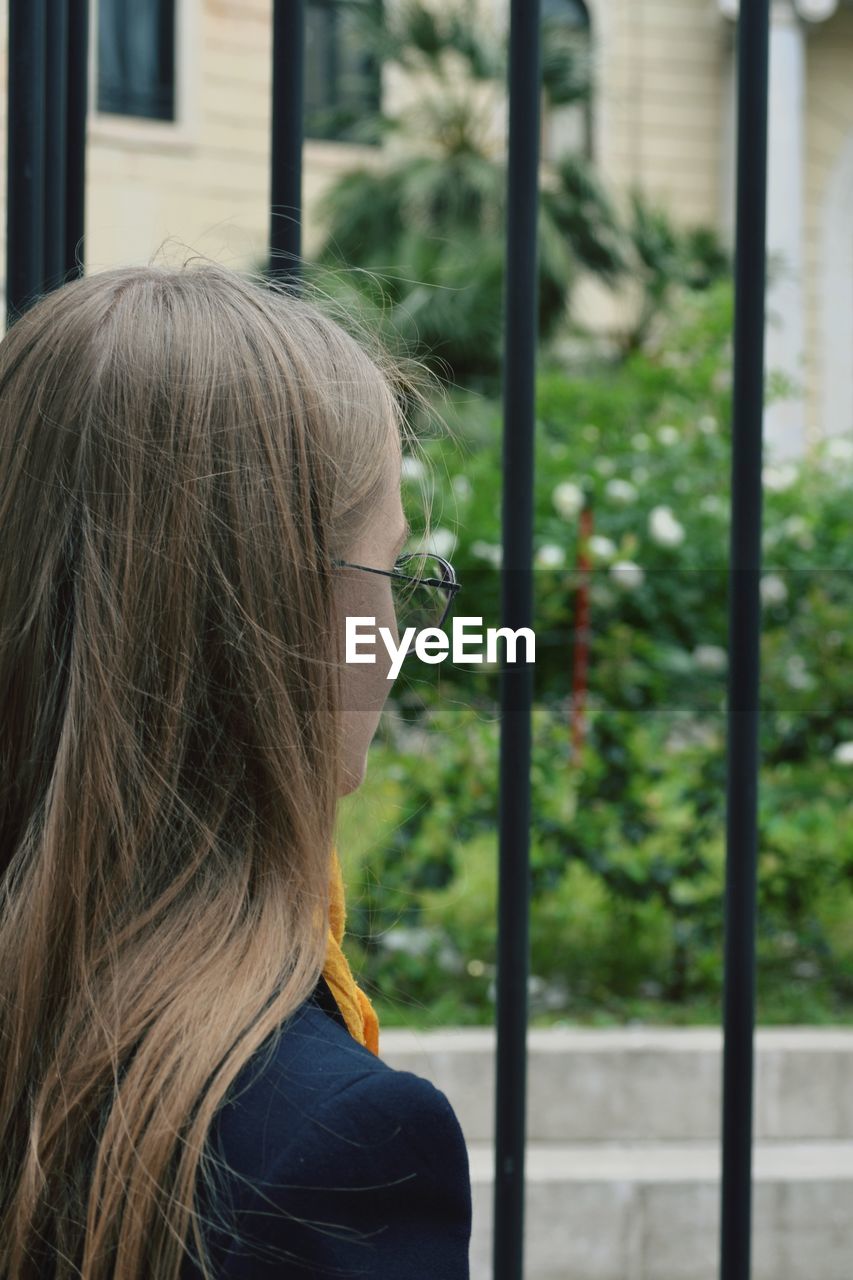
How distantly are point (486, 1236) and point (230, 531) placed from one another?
257 centimetres

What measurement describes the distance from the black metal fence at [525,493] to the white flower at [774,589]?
3.05 m

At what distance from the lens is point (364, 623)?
3.22 ft

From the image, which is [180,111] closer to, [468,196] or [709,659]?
[468,196]

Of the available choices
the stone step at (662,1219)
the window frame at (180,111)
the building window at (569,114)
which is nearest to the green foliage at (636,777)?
the stone step at (662,1219)

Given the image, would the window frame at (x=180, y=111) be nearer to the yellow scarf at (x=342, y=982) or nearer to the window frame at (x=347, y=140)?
the window frame at (x=347, y=140)

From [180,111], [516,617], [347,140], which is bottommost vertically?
[516,617]

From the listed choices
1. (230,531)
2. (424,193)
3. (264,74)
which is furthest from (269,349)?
(264,74)

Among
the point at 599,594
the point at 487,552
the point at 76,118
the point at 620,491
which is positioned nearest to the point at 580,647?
the point at 599,594

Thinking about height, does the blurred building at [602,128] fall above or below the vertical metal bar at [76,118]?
above

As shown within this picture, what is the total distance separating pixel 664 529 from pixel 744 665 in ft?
9.96

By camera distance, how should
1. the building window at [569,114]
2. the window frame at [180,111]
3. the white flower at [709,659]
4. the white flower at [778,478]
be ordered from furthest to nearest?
the building window at [569,114] < the window frame at [180,111] < the white flower at [778,478] < the white flower at [709,659]

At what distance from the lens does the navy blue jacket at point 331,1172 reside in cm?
77

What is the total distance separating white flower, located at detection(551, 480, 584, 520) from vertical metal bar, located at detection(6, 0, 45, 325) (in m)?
3.08

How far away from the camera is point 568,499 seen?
4188 millimetres
